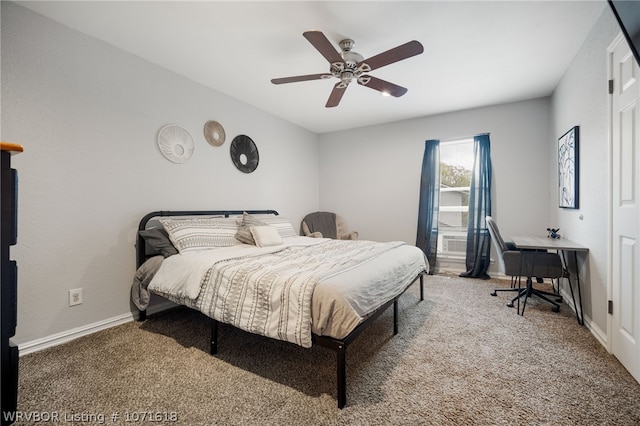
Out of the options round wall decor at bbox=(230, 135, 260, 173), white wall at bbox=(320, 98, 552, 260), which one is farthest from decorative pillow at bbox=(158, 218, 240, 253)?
white wall at bbox=(320, 98, 552, 260)

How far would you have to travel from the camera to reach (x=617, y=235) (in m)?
1.90

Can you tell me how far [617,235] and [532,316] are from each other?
113cm

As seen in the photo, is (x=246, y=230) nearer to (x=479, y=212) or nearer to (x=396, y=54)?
(x=396, y=54)

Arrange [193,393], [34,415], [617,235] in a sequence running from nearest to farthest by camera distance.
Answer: [34,415] → [193,393] → [617,235]

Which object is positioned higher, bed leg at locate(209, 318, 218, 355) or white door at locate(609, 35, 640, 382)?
white door at locate(609, 35, 640, 382)

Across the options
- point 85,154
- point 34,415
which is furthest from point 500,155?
point 34,415

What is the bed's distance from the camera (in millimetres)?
1517

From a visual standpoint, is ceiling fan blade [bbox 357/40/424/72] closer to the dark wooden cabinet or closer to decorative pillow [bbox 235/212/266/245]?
decorative pillow [bbox 235/212/266/245]

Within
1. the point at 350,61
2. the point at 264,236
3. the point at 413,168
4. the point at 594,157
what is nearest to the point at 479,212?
the point at 413,168

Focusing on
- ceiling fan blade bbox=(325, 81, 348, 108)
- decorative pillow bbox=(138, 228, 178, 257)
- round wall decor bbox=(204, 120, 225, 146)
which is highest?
ceiling fan blade bbox=(325, 81, 348, 108)

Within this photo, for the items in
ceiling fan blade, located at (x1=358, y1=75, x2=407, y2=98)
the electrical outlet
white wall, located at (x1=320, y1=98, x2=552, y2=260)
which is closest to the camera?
the electrical outlet

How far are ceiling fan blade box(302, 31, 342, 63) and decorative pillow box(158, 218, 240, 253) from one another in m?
1.94

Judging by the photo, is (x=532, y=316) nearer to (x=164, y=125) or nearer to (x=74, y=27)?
(x=164, y=125)

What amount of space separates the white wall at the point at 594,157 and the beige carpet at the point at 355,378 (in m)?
0.41
